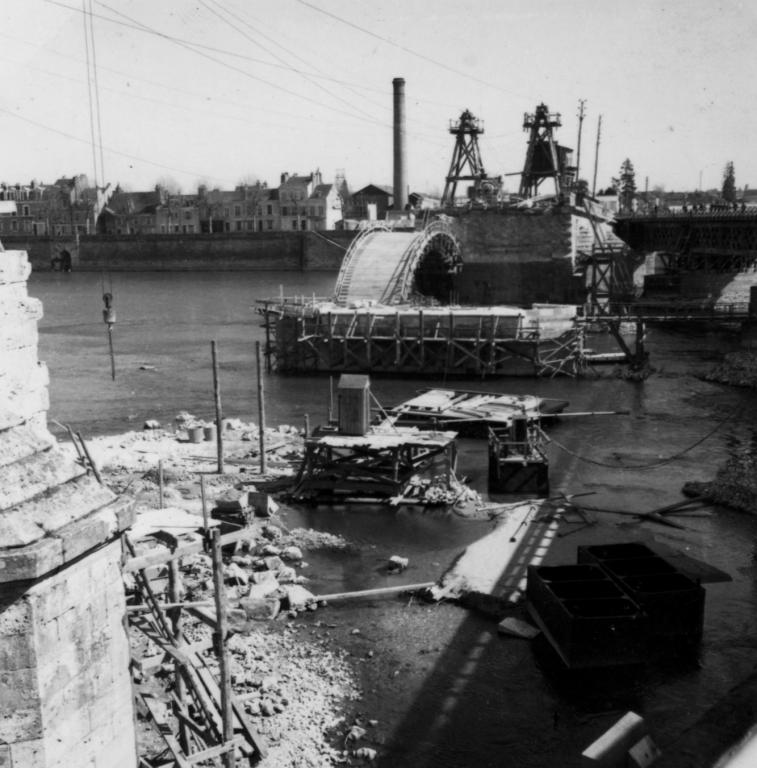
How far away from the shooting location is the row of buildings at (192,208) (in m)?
130

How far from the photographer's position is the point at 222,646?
8711 millimetres

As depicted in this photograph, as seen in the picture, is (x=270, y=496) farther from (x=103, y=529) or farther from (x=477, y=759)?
(x=103, y=529)

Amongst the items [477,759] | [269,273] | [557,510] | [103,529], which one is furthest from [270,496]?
[269,273]

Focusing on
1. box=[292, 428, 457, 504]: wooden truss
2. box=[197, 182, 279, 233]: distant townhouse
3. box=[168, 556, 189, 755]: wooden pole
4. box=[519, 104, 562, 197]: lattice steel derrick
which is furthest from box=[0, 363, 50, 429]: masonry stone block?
box=[197, 182, 279, 233]: distant townhouse

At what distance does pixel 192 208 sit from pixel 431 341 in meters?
97.5

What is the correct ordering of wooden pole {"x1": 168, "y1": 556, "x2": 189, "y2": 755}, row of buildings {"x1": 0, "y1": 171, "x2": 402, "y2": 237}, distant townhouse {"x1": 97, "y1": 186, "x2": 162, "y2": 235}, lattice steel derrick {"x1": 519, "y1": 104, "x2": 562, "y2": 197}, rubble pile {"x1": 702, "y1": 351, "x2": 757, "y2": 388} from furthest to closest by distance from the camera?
1. distant townhouse {"x1": 97, "y1": 186, "x2": 162, "y2": 235}
2. row of buildings {"x1": 0, "y1": 171, "x2": 402, "y2": 237}
3. lattice steel derrick {"x1": 519, "y1": 104, "x2": 562, "y2": 197}
4. rubble pile {"x1": 702, "y1": 351, "x2": 757, "y2": 388}
5. wooden pole {"x1": 168, "y1": 556, "x2": 189, "y2": 755}

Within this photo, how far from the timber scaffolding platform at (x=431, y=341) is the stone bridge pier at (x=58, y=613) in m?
44.2

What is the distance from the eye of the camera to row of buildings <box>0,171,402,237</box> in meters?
130

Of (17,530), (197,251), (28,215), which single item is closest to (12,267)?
(17,530)

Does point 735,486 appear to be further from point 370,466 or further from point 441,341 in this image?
point 441,341

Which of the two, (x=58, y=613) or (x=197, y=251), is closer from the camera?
(x=58, y=613)

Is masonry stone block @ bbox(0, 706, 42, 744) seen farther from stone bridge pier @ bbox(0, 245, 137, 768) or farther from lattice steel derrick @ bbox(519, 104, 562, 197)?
lattice steel derrick @ bbox(519, 104, 562, 197)

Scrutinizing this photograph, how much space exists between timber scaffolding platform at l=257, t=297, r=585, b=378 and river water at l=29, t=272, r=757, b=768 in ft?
6.65

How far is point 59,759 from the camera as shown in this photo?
16.0ft
